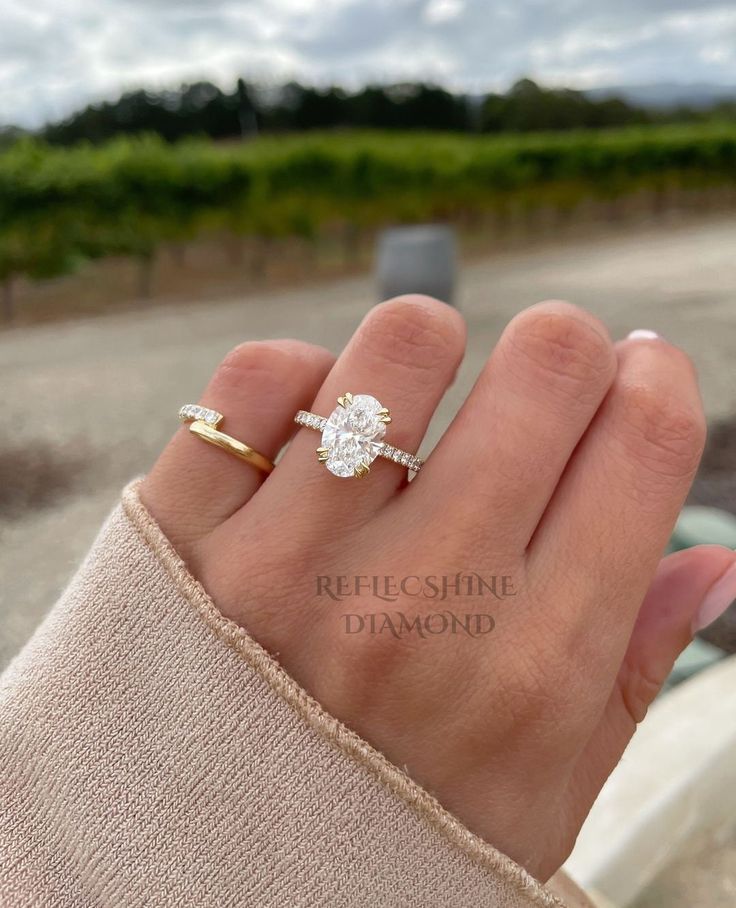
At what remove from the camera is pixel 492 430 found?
2.57 feet

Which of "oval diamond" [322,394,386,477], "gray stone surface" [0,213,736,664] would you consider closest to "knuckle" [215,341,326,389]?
"oval diamond" [322,394,386,477]

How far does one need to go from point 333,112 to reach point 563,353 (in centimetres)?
1160

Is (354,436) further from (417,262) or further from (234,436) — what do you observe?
(417,262)

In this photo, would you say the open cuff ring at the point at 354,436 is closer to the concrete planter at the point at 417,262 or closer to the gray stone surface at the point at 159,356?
the gray stone surface at the point at 159,356

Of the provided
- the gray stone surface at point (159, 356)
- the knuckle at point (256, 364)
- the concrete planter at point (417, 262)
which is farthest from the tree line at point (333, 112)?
the knuckle at point (256, 364)

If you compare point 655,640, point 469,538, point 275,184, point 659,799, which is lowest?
point 275,184

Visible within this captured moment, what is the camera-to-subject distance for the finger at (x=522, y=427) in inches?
30.5

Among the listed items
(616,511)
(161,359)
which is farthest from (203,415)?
(161,359)

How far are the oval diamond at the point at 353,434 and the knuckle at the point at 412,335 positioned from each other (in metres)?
0.06

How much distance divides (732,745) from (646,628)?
2.57 ft

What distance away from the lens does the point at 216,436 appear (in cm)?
82

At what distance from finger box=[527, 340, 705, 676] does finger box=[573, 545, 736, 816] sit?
0.10m

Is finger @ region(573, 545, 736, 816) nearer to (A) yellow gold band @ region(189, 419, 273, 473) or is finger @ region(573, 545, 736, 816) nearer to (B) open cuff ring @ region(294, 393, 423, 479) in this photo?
(B) open cuff ring @ region(294, 393, 423, 479)

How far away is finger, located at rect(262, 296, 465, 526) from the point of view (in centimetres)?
79
